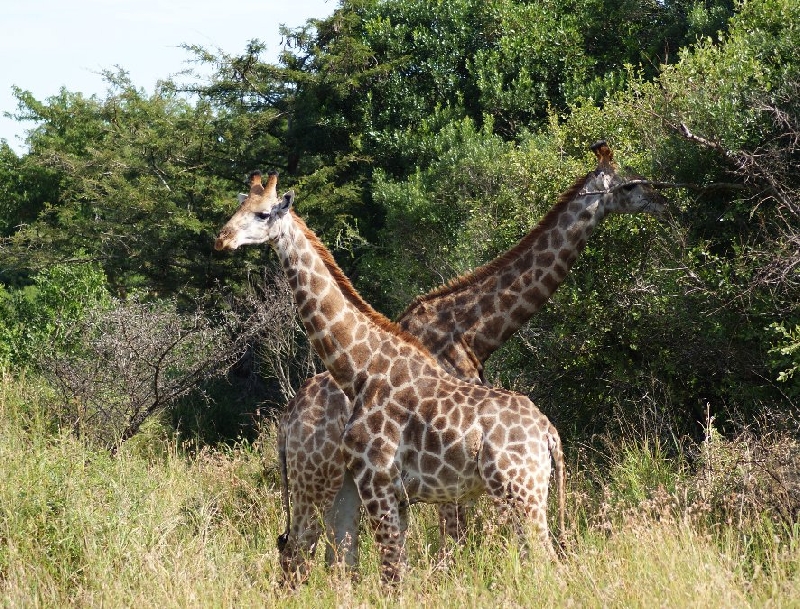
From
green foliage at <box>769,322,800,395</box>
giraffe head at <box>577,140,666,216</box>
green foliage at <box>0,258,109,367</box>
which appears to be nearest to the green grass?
green foliage at <box>769,322,800,395</box>

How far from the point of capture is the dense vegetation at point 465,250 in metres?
7.90

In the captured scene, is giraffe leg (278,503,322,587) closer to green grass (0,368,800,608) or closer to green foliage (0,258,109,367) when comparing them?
green grass (0,368,800,608)

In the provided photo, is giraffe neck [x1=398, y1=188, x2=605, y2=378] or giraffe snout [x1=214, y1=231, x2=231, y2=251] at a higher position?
giraffe snout [x1=214, y1=231, x2=231, y2=251]

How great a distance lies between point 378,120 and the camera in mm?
16922

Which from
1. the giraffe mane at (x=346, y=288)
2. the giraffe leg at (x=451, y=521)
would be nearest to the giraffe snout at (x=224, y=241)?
the giraffe mane at (x=346, y=288)

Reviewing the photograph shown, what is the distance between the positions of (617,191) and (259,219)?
308cm

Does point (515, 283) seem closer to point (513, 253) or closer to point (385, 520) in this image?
point (513, 253)

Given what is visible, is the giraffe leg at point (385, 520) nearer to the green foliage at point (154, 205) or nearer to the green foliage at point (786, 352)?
the green foliage at point (786, 352)

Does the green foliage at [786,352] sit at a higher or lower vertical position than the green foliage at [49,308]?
lower

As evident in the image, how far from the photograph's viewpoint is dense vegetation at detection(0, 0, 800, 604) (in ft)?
25.9

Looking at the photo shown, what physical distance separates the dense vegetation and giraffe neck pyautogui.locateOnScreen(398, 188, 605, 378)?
72 cm

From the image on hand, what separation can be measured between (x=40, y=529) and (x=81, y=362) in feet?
19.9

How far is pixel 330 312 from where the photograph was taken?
7.71 metres

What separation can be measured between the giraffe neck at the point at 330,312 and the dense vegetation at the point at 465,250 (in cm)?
171
